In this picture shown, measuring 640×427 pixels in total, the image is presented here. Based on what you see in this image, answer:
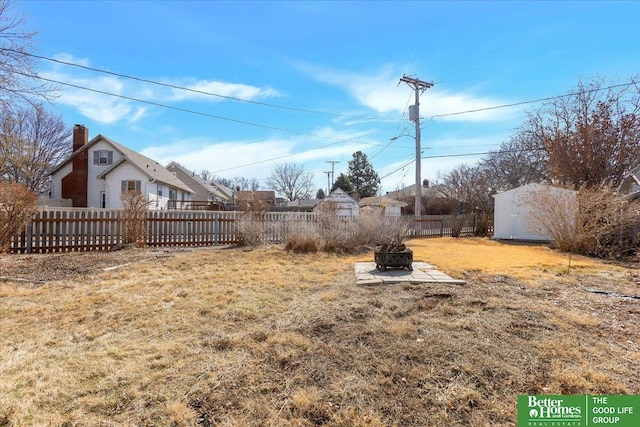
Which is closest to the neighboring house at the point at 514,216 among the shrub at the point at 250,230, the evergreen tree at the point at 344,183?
the shrub at the point at 250,230

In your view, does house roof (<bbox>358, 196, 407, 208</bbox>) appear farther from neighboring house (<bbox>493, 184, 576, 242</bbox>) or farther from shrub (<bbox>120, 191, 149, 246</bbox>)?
shrub (<bbox>120, 191, 149, 246</bbox>)

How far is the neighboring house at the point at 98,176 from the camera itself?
23.3 metres

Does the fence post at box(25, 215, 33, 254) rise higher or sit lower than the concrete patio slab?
higher

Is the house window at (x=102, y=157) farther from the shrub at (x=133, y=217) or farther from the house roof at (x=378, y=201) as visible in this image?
the house roof at (x=378, y=201)

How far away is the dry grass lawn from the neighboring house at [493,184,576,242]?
1198 cm

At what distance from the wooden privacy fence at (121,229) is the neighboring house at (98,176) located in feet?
42.4

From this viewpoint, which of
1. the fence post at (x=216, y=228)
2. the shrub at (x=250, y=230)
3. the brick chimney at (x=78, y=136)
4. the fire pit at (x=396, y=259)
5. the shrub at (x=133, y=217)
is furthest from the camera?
the brick chimney at (x=78, y=136)

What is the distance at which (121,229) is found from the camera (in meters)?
11.0

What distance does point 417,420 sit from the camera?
81.8 inches

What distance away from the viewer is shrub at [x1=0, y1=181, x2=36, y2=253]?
8758 mm

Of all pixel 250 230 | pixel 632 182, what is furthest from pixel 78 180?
pixel 632 182

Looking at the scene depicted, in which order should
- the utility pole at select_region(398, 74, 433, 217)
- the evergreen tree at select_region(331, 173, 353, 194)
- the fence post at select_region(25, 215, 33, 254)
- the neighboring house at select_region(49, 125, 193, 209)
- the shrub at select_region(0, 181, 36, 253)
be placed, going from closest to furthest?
the shrub at select_region(0, 181, 36, 253), the fence post at select_region(25, 215, 33, 254), the utility pole at select_region(398, 74, 433, 217), the neighboring house at select_region(49, 125, 193, 209), the evergreen tree at select_region(331, 173, 353, 194)

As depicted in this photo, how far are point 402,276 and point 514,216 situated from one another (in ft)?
46.3

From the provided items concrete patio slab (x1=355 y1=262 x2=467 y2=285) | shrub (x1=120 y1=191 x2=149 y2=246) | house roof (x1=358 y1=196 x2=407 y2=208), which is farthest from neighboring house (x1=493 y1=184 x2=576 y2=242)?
shrub (x1=120 y1=191 x2=149 y2=246)
